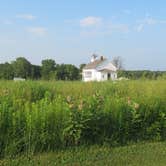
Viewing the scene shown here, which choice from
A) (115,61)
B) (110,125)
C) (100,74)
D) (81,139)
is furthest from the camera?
(115,61)

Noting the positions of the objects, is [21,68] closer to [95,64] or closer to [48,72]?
[48,72]

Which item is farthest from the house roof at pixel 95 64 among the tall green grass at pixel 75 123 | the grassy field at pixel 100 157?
the grassy field at pixel 100 157

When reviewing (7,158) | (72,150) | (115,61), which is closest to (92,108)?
(72,150)

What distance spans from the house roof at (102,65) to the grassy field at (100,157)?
54.0 meters

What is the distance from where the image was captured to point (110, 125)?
5465 mm

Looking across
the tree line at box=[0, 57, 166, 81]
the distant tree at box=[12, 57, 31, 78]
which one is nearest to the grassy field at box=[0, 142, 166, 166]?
the tree line at box=[0, 57, 166, 81]

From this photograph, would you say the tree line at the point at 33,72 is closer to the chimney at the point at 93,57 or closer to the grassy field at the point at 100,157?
the chimney at the point at 93,57

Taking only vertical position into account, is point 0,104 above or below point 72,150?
above

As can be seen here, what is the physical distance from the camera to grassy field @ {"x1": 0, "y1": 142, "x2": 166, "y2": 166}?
436 cm

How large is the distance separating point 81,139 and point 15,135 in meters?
1.17

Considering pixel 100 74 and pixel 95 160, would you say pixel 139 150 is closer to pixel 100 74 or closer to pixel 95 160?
pixel 95 160

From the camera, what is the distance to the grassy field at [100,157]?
4363 mm

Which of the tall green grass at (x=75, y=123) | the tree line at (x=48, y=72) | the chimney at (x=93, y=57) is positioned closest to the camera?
the tall green grass at (x=75, y=123)

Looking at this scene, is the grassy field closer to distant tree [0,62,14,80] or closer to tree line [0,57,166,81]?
tree line [0,57,166,81]
